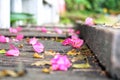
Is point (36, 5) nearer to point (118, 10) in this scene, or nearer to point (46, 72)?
point (46, 72)

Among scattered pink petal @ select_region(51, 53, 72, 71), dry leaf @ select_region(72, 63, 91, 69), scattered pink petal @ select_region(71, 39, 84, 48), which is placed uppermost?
scattered pink petal @ select_region(51, 53, 72, 71)

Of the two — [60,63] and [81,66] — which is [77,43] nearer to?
[81,66]

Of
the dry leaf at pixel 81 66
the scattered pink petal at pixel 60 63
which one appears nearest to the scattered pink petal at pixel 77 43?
the dry leaf at pixel 81 66

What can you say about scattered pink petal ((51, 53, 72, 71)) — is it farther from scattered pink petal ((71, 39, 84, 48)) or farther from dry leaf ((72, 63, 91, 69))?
scattered pink petal ((71, 39, 84, 48))

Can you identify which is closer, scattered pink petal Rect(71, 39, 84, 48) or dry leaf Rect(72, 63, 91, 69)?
dry leaf Rect(72, 63, 91, 69)

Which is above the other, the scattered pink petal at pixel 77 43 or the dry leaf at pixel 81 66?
the dry leaf at pixel 81 66

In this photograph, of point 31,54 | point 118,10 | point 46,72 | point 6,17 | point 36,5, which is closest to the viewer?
point 46,72

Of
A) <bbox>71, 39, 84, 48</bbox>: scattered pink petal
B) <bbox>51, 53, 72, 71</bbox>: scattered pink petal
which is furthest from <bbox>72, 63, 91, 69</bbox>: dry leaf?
<bbox>71, 39, 84, 48</bbox>: scattered pink petal

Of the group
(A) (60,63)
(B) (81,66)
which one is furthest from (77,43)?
(A) (60,63)

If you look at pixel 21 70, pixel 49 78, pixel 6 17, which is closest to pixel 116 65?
pixel 49 78

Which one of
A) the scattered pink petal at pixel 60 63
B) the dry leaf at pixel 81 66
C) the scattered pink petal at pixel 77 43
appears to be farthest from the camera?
the scattered pink petal at pixel 77 43

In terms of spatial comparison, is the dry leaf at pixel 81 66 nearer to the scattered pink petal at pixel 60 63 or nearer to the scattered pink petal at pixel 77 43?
the scattered pink petal at pixel 60 63
